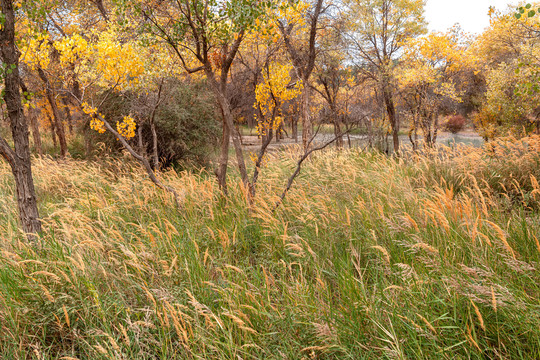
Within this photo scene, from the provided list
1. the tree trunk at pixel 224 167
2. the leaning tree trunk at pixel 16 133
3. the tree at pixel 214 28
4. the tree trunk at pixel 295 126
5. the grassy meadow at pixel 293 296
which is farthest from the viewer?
the tree trunk at pixel 295 126

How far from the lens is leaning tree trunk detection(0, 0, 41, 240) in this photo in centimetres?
341

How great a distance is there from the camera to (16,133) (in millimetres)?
3521

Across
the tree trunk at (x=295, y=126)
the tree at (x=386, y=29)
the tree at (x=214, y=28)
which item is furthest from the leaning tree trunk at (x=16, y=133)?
the tree trunk at (x=295, y=126)

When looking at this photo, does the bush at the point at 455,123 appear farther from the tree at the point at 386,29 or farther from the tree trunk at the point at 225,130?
the tree trunk at the point at 225,130

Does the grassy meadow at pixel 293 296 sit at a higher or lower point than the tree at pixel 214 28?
lower

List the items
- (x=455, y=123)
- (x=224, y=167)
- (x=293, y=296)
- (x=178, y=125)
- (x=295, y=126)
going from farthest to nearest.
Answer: (x=455, y=123) < (x=295, y=126) < (x=178, y=125) < (x=224, y=167) < (x=293, y=296)

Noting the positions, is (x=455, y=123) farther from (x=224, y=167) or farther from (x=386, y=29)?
(x=224, y=167)

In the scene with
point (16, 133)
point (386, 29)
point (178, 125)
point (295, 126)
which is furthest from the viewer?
point (295, 126)

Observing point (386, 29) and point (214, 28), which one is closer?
point (214, 28)

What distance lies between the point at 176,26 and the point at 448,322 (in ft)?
13.3

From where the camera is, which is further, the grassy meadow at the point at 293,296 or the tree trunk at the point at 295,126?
the tree trunk at the point at 295,126

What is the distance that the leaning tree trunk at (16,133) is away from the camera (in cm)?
341

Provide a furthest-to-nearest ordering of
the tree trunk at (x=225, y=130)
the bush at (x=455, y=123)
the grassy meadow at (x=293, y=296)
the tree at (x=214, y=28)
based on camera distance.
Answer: the bush at (x=455, y=123) < the tree trunk at (x=225, y=130) < the tree at (x=214, y=28) < the grassy meadow at (x=293, y=296)

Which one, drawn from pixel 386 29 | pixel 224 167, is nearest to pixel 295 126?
pixel 386 29
